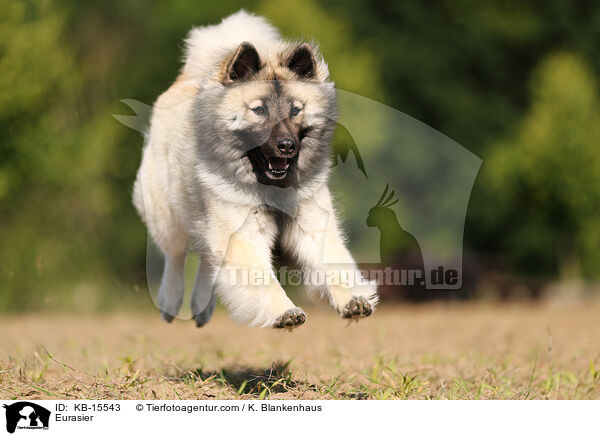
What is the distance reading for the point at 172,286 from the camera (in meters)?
5.09

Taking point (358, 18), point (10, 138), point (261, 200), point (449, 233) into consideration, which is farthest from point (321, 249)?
point (358, 18)

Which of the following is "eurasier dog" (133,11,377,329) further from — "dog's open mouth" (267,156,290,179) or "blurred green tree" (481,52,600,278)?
"blurred green tree" (481,52,600,278)

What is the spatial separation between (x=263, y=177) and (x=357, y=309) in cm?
97

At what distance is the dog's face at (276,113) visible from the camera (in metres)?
3.81

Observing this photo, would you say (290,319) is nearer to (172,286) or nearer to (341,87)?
(172,286)

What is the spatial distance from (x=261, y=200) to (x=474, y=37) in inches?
534

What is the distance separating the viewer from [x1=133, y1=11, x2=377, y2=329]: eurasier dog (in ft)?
12.2

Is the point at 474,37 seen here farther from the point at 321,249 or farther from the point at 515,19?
the point at 321,249

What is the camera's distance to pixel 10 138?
7.62m

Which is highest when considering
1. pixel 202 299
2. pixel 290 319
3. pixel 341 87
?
pixel 341 87

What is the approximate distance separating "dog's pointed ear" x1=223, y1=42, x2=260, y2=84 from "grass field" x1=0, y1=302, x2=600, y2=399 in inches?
56.6

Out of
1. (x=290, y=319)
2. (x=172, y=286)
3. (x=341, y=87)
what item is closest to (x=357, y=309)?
(x=290, y=319)
